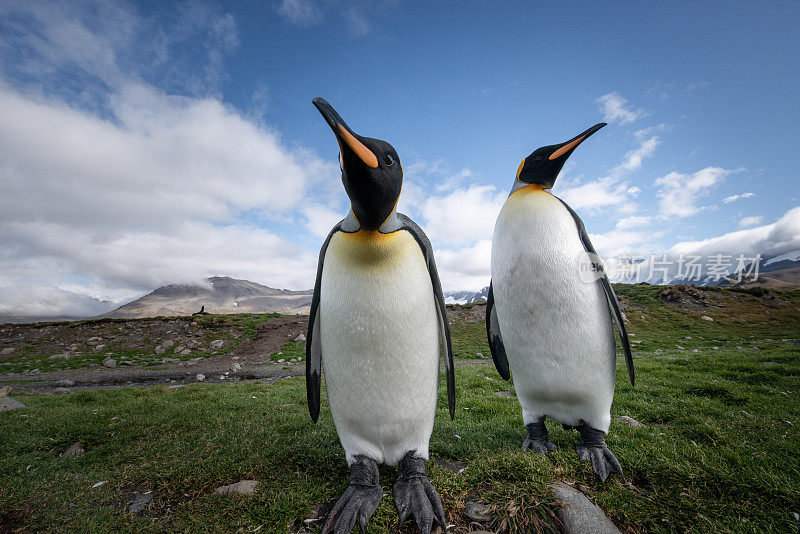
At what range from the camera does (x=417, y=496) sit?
5.50ft

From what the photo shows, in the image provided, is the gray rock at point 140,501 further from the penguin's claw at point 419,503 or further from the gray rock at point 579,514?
the gray rock at point 579,514

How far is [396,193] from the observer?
1.72 meters

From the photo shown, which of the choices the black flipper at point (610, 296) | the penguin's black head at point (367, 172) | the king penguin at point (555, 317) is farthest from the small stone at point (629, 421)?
the penguin's black head at point (367, 172)

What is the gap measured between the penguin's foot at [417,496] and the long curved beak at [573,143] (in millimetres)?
2262

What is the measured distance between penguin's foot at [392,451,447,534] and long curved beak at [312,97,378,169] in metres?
1.64

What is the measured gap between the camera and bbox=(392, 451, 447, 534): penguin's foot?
156 cm

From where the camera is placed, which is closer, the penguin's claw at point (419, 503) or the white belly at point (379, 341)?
the penguin's claw at point (419, 503)

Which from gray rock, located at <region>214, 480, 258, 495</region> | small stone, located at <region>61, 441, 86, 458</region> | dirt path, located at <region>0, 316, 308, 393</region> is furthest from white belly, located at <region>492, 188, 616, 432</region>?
dirt path, located at <region>0, 316, 308, 393</region>

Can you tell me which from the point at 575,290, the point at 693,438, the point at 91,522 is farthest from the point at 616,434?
the point at 91,522

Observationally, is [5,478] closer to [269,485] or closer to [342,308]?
[269,485]

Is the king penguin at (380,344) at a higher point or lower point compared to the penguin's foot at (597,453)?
higher

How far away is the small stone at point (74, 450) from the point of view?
8.60 feet

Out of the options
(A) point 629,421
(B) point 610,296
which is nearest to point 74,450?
(B) point 610,296

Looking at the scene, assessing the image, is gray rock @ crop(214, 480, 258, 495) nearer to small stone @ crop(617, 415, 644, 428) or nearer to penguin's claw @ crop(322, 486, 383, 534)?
penguin's claw @ crop(322, 486, 383, 534)
